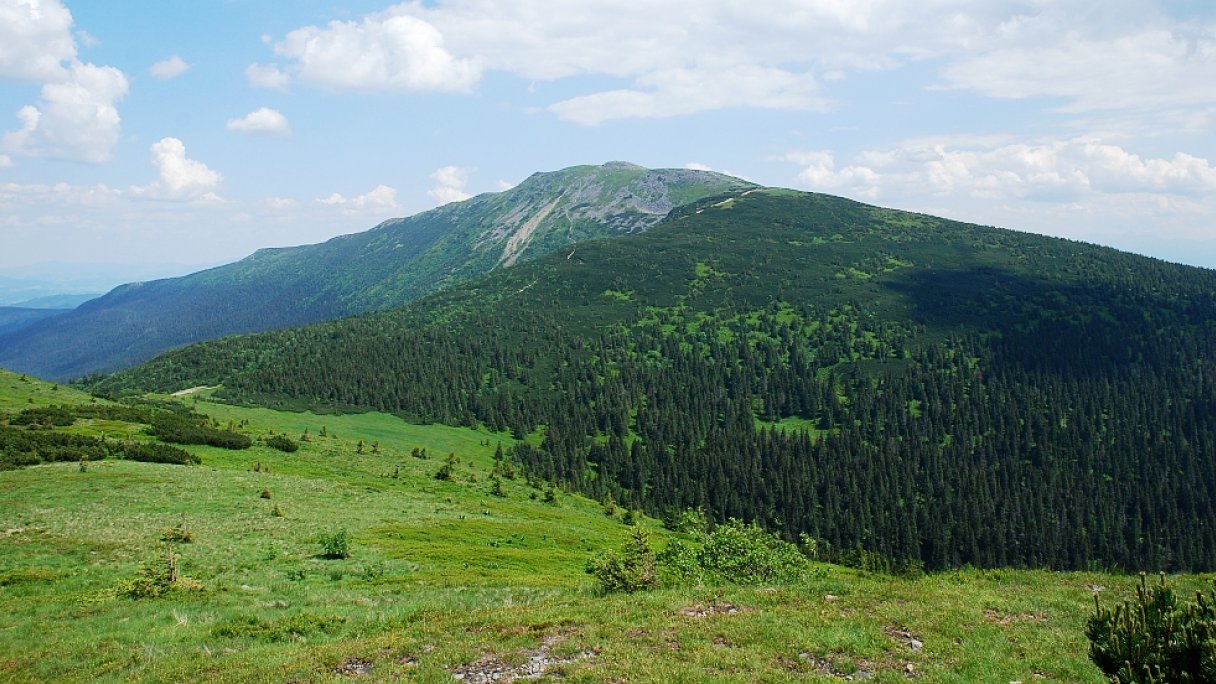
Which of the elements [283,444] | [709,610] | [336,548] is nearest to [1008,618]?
[709,610]

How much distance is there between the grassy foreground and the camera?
17.7 meters

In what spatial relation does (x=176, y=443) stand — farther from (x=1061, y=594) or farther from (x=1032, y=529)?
(x=1032, y=529)

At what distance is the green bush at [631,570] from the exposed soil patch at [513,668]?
9.22 m

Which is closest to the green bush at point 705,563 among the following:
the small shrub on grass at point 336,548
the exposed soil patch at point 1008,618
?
the exposed soil patch at point 1008,618

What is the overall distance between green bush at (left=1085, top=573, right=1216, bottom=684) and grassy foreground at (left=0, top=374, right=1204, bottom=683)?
595 cm

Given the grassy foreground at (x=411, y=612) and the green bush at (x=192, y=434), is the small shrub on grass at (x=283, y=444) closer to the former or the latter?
the green bush at (x=192, y=434)

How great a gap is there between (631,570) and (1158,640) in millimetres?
19511

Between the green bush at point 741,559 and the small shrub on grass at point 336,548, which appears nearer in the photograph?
the green bush at point 741,559

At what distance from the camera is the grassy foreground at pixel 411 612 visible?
58.0ft

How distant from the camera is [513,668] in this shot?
57.1ft

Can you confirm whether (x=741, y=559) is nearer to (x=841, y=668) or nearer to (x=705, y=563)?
(x=705, y=563)

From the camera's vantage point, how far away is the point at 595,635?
19750 millimetres

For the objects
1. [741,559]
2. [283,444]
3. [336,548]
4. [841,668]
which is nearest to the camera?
[841,668]

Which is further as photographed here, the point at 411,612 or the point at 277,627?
the point at 411,612
